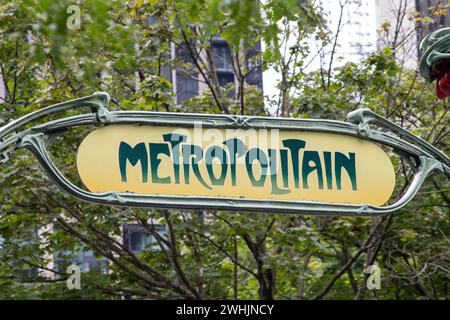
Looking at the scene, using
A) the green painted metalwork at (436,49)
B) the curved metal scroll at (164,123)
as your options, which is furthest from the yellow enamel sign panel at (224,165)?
the green painted metalwork at (436,49)

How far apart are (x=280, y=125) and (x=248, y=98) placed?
751 cm

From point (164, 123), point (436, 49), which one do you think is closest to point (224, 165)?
point (164, 123)

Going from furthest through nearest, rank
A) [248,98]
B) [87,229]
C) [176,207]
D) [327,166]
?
[248,98] < [87,229] < [327,166] < [176,207]

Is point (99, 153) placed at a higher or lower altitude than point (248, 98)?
lower

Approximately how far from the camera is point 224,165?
4188 millimetres

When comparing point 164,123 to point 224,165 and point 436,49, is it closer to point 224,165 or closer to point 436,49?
point 224,165

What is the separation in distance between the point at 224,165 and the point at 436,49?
4.21 feet

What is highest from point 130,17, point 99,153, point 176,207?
point 130,17

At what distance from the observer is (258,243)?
445 inches

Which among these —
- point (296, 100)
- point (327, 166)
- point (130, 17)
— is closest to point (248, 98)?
point (296, 100)

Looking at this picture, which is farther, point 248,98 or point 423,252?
point 423,252

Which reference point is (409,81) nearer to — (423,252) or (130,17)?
(423,252)

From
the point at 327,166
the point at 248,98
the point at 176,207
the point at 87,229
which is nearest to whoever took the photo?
the point at 176,207

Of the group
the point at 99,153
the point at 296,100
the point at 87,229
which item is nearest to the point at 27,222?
the point at 87,229
